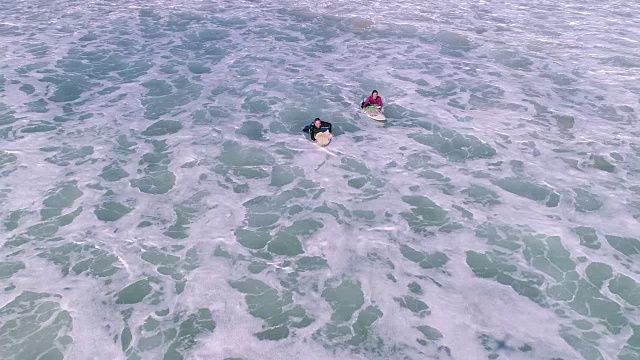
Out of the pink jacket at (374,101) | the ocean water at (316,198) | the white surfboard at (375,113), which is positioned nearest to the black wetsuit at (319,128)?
the ocean water at (316,198)

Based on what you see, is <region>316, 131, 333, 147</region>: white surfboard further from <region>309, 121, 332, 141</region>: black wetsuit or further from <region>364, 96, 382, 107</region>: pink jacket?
<region>364, 96, 382, 107</region>: pink jacket

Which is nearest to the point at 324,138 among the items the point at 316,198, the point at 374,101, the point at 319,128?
the point at 319,128

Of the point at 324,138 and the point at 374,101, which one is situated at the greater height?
the point at 374,101

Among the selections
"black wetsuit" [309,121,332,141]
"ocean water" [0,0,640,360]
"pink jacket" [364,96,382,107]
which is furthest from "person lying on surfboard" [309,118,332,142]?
"pink jacket" [364,96,382,107]

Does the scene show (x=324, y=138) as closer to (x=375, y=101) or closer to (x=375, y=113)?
(x=375, y=113)

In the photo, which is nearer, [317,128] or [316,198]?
[316,198]

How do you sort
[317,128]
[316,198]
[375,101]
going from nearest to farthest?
[316,198] < [317,128] < [375,101]

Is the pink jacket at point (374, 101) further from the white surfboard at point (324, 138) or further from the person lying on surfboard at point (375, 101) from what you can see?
the white surfboard at point (324, 138)

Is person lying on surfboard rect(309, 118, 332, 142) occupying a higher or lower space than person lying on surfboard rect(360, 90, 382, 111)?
lower
